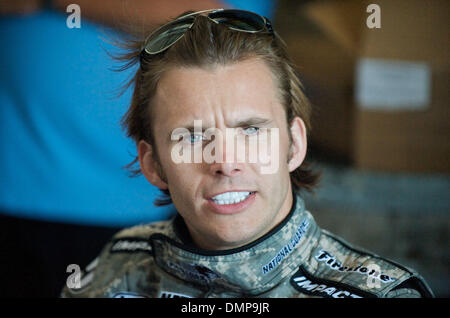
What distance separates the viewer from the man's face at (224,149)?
789 millimetres

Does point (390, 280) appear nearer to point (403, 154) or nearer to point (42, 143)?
point (403, 154)

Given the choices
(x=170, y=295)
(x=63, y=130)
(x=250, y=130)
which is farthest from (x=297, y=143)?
(x=63, y=130)

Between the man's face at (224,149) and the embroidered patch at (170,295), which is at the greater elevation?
the man's face at (224,149)

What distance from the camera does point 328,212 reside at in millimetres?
1174

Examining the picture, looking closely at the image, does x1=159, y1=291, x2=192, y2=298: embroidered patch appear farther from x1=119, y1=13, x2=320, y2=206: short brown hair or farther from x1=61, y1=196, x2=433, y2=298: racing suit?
x1=119, y1=13, x2=320, y2=206: short brown hair

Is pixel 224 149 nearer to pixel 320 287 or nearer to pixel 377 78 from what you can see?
pixel 320 287

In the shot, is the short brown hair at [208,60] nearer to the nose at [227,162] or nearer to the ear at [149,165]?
the ear at [149,165]

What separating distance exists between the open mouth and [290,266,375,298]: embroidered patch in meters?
0.16

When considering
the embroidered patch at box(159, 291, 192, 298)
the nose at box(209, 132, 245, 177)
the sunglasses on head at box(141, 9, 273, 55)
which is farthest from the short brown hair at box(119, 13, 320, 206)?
the embroidered patch at box(159, 291, 192, 298)

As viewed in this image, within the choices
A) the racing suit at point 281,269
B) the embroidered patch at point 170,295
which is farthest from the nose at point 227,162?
the embroidered patch at point 170,295

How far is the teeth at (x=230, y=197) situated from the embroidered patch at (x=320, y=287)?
16cm

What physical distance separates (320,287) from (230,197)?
8.1 inches

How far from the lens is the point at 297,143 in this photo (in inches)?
35.0

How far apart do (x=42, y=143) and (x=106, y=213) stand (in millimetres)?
212
